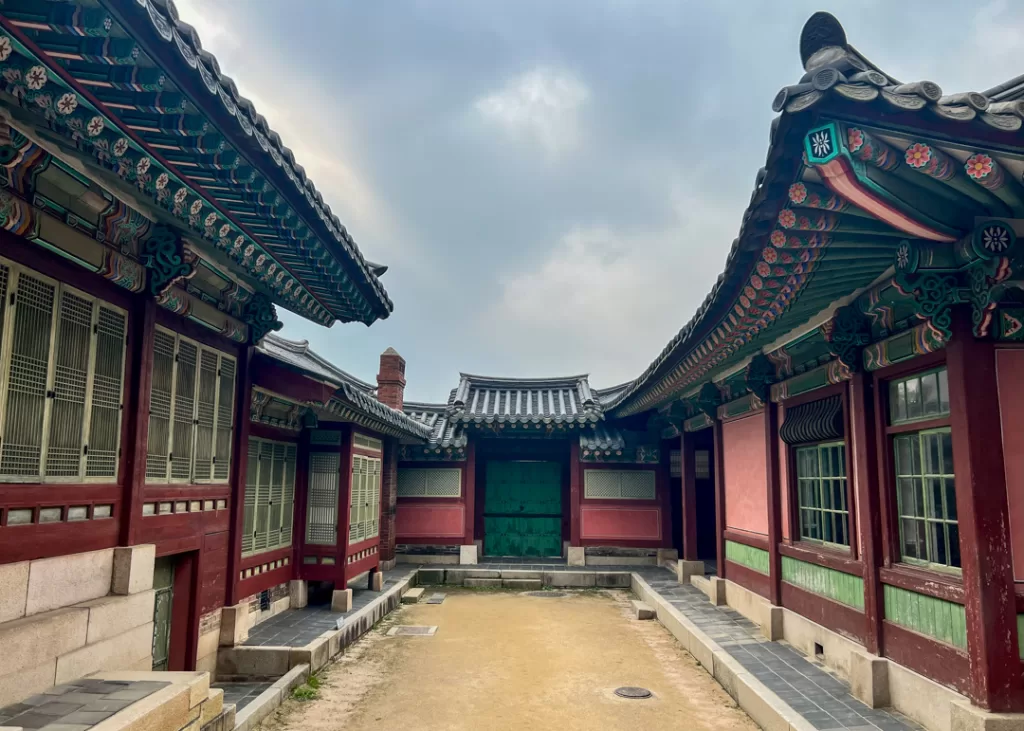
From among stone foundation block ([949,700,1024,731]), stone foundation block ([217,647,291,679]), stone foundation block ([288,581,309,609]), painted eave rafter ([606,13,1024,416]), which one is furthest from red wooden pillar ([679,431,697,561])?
painted eave rafter ([606,13,1024,416])

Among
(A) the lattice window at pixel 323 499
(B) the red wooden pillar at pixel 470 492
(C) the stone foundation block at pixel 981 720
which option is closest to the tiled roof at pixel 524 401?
(B) the red wooden pillar at pixel 470 492

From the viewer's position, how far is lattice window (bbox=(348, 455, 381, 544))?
1124 cm

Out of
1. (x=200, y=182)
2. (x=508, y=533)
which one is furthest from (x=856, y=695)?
(x=508, y=533)

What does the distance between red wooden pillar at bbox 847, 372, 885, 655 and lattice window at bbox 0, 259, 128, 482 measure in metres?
6.52

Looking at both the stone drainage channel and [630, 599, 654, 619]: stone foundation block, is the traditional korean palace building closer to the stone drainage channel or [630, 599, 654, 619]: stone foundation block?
the stone drainage channel

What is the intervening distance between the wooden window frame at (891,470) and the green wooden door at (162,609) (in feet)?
22.0

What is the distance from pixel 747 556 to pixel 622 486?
6.42m

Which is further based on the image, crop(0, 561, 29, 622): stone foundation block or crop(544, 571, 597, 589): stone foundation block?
crop(544, 571, 597, 589): stone foundation block

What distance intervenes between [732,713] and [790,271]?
4.48 m

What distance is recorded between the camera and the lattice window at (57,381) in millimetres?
4355

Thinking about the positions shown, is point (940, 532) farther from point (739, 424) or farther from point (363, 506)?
point (363, 506)

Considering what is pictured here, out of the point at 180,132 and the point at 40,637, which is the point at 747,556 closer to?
the point at 40,637

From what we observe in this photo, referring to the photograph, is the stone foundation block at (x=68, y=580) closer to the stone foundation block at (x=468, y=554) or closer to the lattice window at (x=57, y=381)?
the lattice window at (x=57, y=381)

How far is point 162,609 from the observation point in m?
6.61
